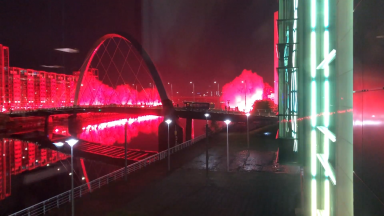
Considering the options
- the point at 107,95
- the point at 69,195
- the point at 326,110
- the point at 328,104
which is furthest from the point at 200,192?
the point at 107,95

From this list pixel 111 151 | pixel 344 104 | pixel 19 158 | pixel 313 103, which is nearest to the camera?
pixel 344 104

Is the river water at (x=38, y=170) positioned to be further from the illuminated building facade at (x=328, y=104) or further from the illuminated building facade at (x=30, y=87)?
the illuminated building facade at (x=30, y=87)

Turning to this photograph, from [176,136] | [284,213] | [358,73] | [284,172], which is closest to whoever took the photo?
[358,73]

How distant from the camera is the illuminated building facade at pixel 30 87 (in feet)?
253

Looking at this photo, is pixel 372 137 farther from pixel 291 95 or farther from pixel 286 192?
pixel 291 95

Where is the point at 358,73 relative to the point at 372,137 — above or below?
above

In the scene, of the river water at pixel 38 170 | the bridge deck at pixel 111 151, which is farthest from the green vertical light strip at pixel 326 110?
the bridge deck at pixel 111 151

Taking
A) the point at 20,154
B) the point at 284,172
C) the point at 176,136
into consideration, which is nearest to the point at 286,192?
the point at 284,172

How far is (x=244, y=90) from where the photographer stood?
215ft

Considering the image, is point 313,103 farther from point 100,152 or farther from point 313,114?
point 100,152

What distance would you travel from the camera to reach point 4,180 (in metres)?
24.6

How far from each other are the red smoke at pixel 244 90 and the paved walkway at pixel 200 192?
44688mm

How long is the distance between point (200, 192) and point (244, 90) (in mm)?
53465

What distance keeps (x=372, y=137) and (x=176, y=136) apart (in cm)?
3899
